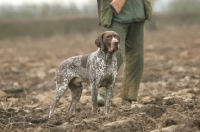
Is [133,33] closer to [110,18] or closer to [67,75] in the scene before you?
[110,18]

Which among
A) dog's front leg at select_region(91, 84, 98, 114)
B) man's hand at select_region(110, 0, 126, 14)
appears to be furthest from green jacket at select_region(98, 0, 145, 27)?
dog's front leg at select_region(91, 84, 98, 114)

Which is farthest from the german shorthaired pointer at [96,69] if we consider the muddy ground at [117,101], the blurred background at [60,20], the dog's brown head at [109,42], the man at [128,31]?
the blurred background at [60,20]

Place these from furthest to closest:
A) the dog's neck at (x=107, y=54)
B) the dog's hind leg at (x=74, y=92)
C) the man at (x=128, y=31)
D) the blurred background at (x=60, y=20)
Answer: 1. the blurred background at (x=60, y=20)
2. the man at (x=128, y=31)
3. the dog's hind leg at (x=74, y=92)
4. the dog's neck at (x=107, y=54)

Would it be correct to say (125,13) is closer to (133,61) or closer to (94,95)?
(133,61)

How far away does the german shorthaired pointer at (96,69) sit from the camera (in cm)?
775

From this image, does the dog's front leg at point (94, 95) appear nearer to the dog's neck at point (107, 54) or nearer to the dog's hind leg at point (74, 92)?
the dog's neck at point (107, 54)

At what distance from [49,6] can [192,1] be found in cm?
990

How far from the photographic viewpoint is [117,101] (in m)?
9.74

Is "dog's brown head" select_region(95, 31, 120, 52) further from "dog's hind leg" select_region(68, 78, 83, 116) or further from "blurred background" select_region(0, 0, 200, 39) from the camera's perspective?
"blurred background" select_region(0, 0, 200, 39)

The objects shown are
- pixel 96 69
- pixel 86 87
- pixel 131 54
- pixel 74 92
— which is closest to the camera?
pixel 96 69

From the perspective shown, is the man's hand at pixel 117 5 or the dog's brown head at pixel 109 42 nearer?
→ the dog's brown head at pixel 109 42

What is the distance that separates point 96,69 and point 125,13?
4.09ft

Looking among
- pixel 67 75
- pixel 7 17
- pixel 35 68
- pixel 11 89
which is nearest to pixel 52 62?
pixel 35 68

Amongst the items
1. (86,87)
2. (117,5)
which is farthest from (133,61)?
(86,87)
